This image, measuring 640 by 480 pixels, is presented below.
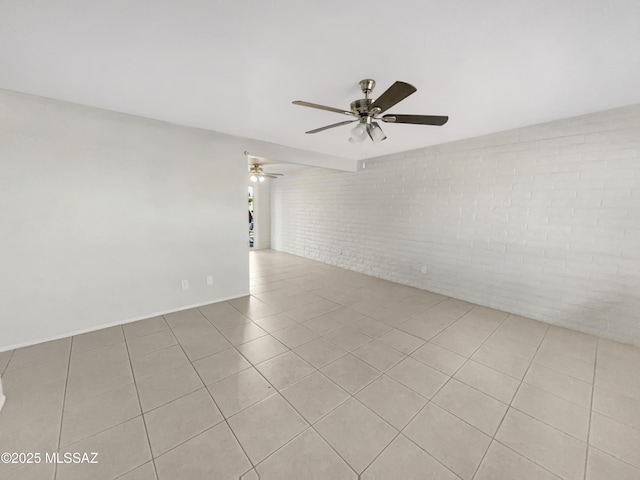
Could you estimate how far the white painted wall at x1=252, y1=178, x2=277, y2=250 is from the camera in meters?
7.48

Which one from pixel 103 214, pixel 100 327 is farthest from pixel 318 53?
pixel 100 327

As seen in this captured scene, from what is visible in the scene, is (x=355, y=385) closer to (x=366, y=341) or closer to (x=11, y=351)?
(x=366, y=341)

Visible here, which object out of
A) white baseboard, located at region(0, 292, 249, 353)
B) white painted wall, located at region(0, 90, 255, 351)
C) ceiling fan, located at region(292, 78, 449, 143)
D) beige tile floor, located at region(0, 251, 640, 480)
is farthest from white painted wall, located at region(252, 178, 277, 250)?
ceiling fan, located at region(292, 78, 449, 143)

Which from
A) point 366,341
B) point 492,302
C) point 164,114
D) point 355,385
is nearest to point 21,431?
point 355,385

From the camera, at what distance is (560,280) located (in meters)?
2.89

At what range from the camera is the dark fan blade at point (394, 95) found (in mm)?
1477

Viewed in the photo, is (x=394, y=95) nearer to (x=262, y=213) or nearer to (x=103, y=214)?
(x=103, y=214)

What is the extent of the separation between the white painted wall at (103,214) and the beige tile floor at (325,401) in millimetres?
344

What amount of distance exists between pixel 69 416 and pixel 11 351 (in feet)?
4.75

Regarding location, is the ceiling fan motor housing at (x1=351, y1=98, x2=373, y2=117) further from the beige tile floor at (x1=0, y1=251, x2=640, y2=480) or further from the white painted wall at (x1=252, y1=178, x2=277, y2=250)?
the white painted wall at (x1=252, y1=178, x2=277, y2=250)

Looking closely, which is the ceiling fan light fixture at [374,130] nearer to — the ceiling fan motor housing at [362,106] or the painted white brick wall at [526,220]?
the ceiling fan motor housing at [362,106]

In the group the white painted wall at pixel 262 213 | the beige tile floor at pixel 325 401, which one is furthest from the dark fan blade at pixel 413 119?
the white painted wall at pixel 262 213

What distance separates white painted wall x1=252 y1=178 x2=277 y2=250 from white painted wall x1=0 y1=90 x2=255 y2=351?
4071 millimetres

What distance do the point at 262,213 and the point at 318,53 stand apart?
631 centimetres
